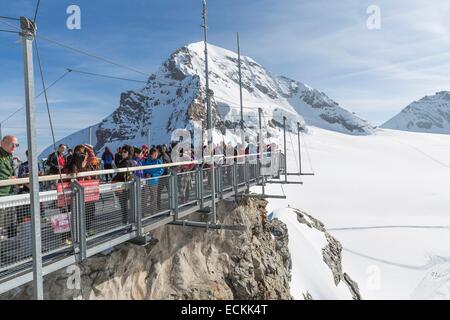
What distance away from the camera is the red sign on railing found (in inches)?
230

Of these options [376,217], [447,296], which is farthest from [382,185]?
[447,296]

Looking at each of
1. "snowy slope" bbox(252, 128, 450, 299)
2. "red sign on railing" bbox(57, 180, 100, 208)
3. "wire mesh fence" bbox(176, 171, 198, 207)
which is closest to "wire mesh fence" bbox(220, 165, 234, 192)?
"wire mesh fence" bbox(176, 171, 198, 207)

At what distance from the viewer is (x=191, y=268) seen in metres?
11.2

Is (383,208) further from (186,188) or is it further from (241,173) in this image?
(186,188)

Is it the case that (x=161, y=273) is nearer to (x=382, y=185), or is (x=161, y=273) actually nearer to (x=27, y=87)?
(x=27, y=87)

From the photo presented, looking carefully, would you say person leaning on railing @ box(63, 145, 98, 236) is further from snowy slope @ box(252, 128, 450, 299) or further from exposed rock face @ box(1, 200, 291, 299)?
snowy slope @ box(252, 128, 450, 299)

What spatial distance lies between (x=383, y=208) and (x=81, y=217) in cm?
7361

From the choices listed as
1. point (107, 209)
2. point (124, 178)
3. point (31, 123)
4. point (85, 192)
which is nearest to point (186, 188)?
point (124, 178)

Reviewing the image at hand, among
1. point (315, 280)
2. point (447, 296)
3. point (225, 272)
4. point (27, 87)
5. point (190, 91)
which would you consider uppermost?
point (190, 91)

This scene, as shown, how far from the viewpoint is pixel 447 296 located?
37.0 metres

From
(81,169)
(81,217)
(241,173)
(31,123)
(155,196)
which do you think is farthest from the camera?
(241,173)

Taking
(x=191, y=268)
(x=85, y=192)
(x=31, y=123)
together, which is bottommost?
(x=191, y=268)

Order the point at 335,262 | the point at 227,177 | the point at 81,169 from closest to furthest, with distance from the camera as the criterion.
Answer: the point at 81,169 < the point at 227,177 < the point at 335,262

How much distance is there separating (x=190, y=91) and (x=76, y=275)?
186669 mm
